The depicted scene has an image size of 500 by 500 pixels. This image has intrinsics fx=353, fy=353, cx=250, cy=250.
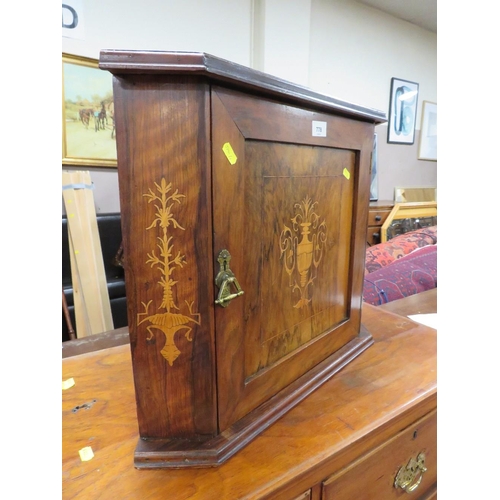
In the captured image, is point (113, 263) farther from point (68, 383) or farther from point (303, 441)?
point (303, 441)

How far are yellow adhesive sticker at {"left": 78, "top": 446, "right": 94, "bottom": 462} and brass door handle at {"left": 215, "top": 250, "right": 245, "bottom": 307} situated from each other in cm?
27

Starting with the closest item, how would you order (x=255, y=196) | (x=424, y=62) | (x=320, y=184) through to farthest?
(x=255, y=196) → (x=320, y=184) → (x=424, y=62)

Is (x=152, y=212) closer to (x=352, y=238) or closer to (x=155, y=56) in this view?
(x=155, y=56)

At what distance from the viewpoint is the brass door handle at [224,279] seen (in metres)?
0.45

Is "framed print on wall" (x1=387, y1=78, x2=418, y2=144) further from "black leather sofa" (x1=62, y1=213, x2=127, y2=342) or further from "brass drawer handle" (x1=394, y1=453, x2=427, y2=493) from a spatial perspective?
"brass drawer handle" (x1=394, y1=453, x2=427, y2=493)

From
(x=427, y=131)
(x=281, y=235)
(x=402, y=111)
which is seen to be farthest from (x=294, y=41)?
(x=281, y=235)

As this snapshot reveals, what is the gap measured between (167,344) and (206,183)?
0.69 ft

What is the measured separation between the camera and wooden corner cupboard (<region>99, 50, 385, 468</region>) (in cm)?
40

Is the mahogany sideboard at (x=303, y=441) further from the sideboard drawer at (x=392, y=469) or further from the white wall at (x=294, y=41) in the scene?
the white wall at (x=294, y=41)

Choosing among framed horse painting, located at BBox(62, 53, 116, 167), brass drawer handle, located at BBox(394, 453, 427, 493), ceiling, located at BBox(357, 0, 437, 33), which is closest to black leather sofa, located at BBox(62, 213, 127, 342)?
framed horse painting, located at BBox(62, 53, 116, 167)

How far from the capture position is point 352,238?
747mm

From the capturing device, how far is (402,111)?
3.38 m

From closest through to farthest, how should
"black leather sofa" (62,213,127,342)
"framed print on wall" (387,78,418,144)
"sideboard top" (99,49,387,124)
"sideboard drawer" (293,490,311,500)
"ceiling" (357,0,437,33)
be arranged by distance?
"sideboard top" (99,49,387,124) → "sideboard drawer" (293,490,311,500) → "black leather sofa" (62,213,127,342) → "ceiling" (357,0,437,33) → "framed print on wall" (387,78,418,144)

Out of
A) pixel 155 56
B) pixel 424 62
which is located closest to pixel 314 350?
pixel 155 56
